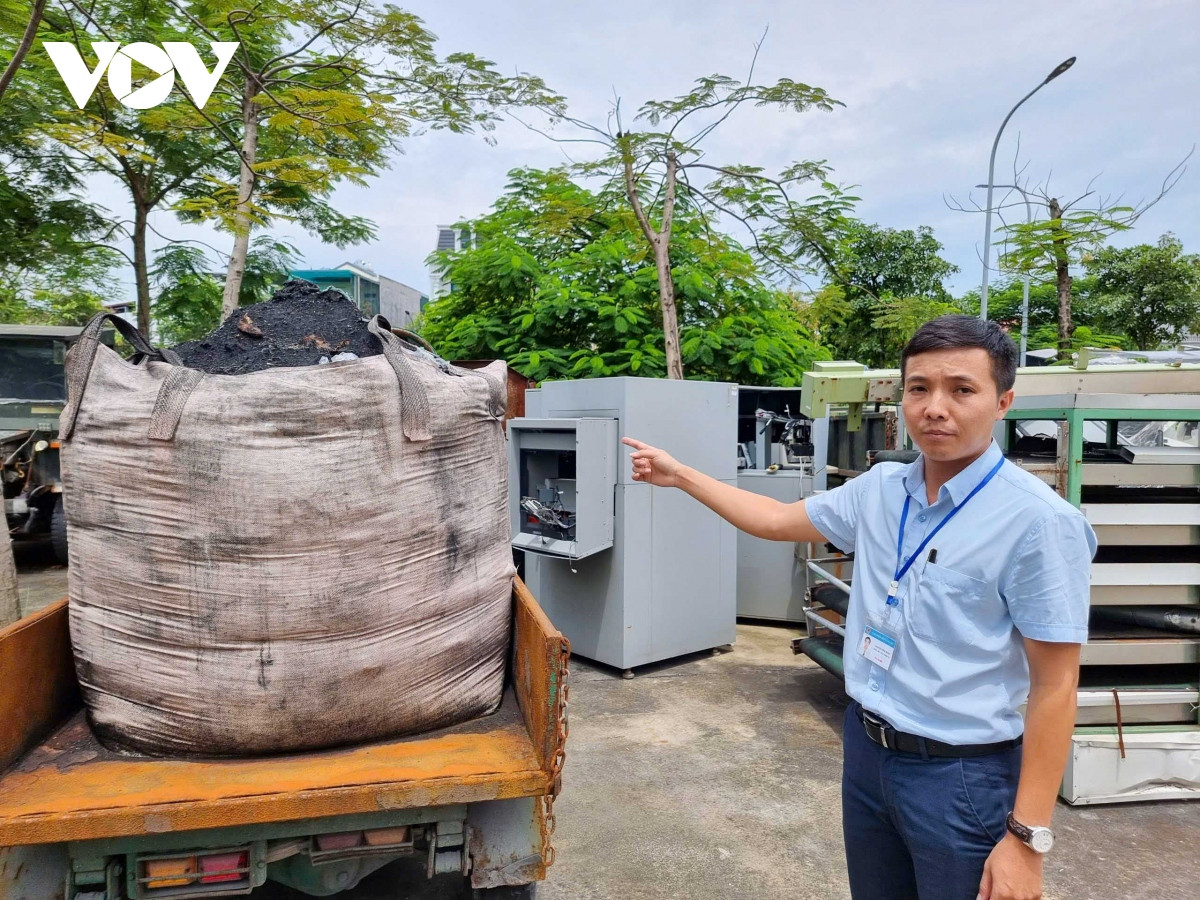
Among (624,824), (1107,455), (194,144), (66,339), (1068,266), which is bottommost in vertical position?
(624,824)

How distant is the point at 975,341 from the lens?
4.28 feet

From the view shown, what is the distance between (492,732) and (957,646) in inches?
47.9

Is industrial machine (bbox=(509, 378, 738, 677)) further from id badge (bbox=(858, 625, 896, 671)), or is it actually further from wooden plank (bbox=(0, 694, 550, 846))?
id badge (bbox=(858, 625, 896, 671))

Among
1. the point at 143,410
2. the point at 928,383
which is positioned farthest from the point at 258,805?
the point at 928,383

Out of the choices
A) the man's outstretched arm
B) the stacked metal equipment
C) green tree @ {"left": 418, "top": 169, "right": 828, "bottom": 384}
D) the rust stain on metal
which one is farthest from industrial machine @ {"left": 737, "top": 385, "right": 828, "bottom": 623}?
the rust stain on metal

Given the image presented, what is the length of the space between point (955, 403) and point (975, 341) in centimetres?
11

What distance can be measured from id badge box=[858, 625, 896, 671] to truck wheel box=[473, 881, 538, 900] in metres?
1.21

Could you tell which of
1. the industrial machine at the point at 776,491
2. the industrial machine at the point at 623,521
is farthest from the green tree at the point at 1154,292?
the industrial machine at the point at 623,521

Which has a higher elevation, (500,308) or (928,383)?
(500,308)

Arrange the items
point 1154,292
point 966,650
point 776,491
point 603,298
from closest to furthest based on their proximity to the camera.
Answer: point 966,650, point 776,491, point 603,298, point 1154,292

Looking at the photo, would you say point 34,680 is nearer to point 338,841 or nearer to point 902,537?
point 338,841

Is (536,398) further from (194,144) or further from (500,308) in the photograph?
(194,144)

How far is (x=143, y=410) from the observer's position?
5.94 feet

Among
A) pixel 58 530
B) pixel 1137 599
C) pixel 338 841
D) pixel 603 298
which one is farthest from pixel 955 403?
pixel 58 530
